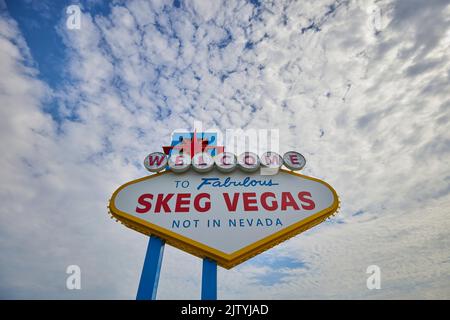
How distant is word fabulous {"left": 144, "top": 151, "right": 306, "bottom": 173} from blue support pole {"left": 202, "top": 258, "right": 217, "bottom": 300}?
264cm

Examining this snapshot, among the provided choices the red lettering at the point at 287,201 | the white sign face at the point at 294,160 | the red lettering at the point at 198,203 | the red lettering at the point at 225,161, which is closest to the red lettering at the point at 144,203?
the red lettering at the point at 198,203

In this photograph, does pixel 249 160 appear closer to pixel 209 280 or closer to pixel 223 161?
pixel 223 161

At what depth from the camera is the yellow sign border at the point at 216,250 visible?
17.8 feet

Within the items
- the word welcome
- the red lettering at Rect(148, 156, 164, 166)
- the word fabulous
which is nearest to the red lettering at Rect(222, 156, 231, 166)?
the word fabulous

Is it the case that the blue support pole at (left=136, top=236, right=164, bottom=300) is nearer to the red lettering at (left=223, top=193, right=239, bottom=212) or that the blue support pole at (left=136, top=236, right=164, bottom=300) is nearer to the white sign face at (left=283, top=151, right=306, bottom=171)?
the red lettering at (left=223, top=193, right=239, bottom=212)

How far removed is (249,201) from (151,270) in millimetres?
2939

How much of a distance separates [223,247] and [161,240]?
158 centimetres

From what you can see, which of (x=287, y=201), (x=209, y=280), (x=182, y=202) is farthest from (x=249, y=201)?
(x=209, y=280)

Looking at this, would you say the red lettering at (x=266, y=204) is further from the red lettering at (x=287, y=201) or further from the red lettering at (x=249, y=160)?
the red lettering at (x=249, y=160)

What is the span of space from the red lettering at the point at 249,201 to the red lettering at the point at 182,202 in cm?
153

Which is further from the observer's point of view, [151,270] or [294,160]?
[294,160]

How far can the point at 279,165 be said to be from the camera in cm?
728

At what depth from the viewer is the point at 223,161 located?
7.25 meters
